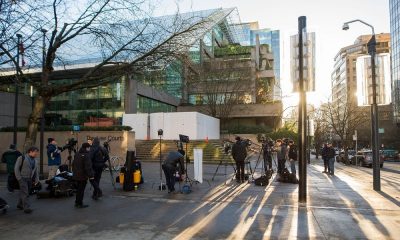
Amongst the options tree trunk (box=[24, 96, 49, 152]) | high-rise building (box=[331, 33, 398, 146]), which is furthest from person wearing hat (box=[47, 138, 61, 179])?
high-rise building (box=[331, 33, 398, 146])

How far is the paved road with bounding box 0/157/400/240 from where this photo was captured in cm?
678

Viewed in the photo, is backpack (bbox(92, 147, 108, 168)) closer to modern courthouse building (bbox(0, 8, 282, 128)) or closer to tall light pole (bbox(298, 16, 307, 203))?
modern courthouse building (bbox(0, 8, 282, 128))

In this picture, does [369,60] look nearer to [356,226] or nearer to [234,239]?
[356,226]

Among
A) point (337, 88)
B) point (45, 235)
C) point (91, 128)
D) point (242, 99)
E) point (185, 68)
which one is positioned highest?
point (337, 88)

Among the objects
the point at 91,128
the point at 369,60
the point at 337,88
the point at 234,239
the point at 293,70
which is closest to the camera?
the point at 234,239

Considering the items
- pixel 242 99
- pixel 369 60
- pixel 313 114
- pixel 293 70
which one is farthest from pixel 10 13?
pixel 313 114

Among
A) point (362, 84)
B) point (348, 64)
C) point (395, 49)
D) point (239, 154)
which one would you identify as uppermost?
point (348, 64)

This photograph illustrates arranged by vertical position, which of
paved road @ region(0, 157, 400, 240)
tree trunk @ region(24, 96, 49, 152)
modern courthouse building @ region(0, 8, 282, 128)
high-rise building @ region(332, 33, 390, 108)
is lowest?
paved road @ region(0, 157, 400, 240)

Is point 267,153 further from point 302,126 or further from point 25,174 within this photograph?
point 25,174

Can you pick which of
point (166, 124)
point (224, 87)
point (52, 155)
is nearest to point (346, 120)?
point (224, 87)

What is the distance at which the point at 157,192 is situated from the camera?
11648 millimetres

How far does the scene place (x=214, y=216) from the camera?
8.17 m

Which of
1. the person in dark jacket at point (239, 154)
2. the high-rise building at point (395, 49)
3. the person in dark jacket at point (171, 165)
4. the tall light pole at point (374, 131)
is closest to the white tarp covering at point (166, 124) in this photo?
the person in dark jacket at point (239, 154)

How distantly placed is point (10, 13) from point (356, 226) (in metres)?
10.3
